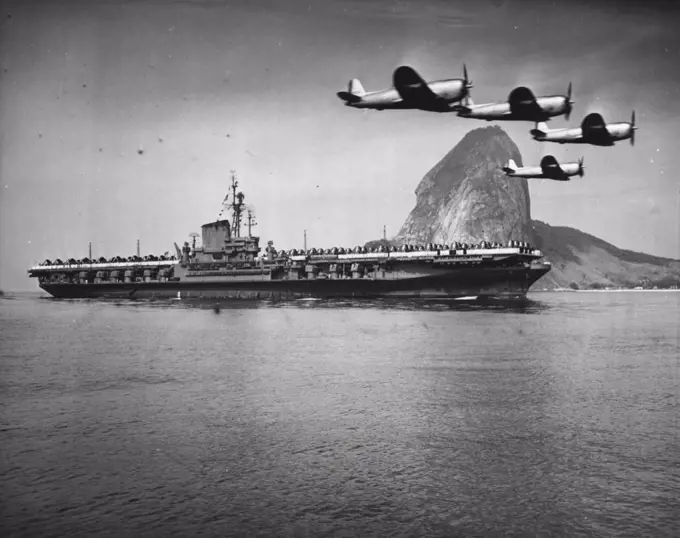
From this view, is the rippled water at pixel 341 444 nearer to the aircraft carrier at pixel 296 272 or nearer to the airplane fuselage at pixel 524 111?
the airplane fuselage at pixel 524 111

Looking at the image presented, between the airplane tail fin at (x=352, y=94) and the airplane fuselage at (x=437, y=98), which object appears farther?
the airplane tail fin at (x=352, y=94)

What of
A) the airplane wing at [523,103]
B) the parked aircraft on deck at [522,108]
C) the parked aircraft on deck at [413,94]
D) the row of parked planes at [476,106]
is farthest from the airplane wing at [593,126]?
the parked aircraft on deck at [413,94]

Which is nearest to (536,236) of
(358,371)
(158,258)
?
(158,258)

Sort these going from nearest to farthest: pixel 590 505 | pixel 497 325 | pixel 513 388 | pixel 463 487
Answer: pixel 590 505 < pixel 463 487 < pixel 513 388 < pixel 497 325

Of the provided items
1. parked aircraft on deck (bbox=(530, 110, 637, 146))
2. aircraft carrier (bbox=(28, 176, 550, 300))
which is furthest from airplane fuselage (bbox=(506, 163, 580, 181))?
aircraft carrier (bbox=(28, 176, 550, 300))

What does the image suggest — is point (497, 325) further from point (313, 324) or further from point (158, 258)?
point (158, 258)

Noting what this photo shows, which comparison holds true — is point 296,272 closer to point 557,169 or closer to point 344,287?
point 344,287
